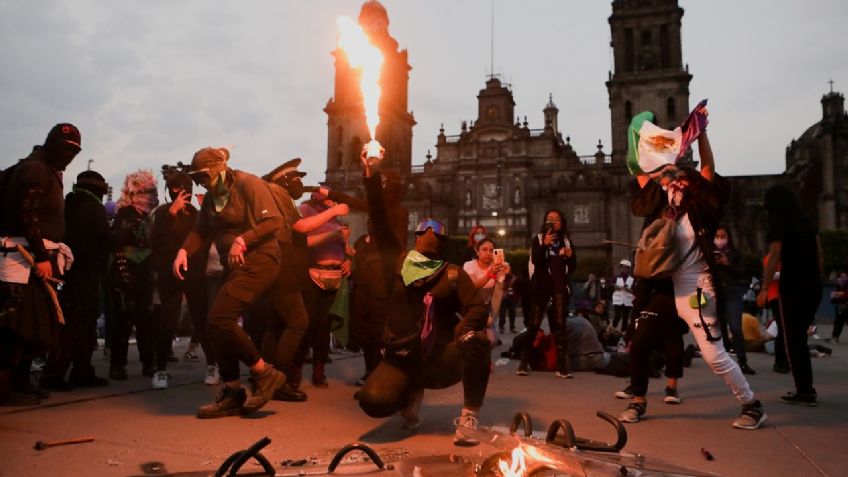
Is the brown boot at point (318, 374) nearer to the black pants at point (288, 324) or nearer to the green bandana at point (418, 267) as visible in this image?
the black pants at point (288, 324)

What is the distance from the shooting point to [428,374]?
378 cm

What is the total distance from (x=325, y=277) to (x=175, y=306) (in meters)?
1.62

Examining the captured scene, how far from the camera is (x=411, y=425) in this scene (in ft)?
12.9

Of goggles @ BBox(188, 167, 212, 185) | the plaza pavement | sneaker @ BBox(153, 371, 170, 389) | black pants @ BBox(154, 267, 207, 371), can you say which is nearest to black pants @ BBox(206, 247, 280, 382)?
the plaza pavement

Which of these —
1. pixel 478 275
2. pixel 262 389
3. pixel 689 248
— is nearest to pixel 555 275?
pixel 478 275

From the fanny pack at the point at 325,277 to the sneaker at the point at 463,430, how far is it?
224 cm

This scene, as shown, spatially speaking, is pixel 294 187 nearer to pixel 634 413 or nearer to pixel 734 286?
pixel 634 413

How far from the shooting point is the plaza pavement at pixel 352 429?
3129 mm

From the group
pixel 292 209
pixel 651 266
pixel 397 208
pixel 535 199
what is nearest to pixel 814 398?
pixel 651 266

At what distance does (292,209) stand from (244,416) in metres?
1.73

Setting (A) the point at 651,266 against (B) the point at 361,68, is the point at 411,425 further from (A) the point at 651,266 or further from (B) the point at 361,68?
(B) the point at 361,68

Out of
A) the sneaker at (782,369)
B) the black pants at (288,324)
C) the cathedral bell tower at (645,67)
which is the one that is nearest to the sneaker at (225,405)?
the black pants at (288,324)

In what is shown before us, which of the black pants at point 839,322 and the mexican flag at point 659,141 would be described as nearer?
the mexican flag at point 659,141

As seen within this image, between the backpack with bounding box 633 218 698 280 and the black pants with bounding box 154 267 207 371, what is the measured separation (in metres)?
4.03
